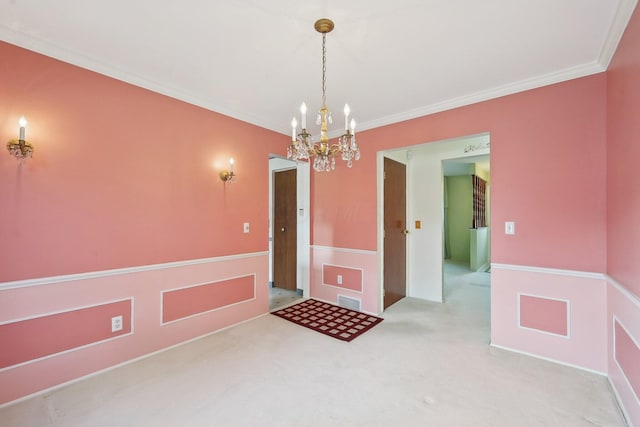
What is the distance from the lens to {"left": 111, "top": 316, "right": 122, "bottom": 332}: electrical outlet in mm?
2277

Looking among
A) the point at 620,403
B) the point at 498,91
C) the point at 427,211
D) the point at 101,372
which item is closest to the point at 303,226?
the point at 427,211

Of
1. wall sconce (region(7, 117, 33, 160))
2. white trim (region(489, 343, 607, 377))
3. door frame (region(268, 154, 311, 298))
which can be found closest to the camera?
wall sconce (region(7, 117, 33, 160))

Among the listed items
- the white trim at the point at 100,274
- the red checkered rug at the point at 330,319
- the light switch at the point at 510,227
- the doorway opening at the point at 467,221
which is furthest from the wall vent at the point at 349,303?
the doorway opening at the point at 467,221

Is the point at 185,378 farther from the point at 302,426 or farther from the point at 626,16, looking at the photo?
the point at 626,16

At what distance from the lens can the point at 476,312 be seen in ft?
11.7

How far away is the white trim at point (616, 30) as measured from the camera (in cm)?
158

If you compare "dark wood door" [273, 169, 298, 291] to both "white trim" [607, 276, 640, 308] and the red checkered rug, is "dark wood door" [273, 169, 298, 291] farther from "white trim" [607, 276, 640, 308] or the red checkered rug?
"white trim" [607, 276, 640, 308]

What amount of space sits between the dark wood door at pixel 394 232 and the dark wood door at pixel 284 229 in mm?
1530

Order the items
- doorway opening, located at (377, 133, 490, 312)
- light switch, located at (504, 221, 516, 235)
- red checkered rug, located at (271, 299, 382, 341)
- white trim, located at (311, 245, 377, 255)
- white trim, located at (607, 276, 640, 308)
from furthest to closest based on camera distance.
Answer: doorway opening, located at (377, 133, 490, 312), white trim, located at (311, 245, 377, 255), red checkered rug, located at (271, 299, 382, 341), light switch, located at (504, 221, 516, 235), white trim, located at (607, 276, 640, 308)

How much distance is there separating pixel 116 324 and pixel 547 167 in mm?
4026

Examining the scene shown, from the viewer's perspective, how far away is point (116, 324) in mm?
2297

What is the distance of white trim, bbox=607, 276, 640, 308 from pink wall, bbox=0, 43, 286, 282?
10.9 feet

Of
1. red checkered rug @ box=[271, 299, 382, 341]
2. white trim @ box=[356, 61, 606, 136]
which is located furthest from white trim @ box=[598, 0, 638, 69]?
red checkered rug @ box=[271, 299, 382, 341]

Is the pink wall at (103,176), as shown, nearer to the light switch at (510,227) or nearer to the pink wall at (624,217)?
the light switch at (510,227)
